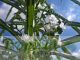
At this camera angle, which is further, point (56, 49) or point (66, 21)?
point (66, 21)

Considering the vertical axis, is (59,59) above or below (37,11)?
below

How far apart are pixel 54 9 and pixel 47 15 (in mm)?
63

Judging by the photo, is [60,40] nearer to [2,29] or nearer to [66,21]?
[66,21]

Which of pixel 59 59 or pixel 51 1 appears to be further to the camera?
pixel 51 1

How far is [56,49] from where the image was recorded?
4.18ft

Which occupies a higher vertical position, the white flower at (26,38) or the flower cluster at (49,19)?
the flower cluster at (49,19)

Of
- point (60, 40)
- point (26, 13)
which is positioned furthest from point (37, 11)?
point (60, 40)

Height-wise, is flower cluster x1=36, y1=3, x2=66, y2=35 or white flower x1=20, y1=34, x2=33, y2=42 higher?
flower cluster x1=36, y1=3, x2=66, y2=35

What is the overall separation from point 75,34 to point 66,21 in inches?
3.0

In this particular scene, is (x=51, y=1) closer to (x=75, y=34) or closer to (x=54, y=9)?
(x=54, y=9)

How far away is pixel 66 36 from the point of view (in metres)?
1.31

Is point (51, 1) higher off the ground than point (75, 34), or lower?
higher

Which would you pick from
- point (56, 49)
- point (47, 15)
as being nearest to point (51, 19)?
point (47, 15)

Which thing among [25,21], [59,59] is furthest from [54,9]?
[59,59]
